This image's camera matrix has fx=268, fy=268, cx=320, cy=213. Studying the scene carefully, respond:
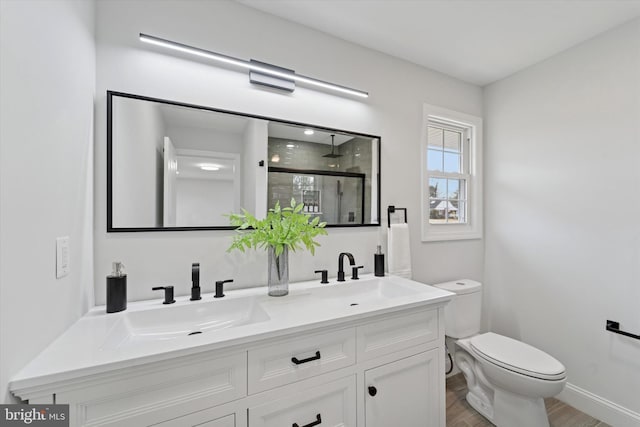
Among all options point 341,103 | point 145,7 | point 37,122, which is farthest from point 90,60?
point 341,103

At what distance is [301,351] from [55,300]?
2.76 ft

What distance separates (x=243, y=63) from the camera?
4.88 ft

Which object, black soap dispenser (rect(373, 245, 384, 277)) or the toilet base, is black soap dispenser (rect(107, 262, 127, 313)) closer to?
black soap dispenser (rect(373, 245, 384, 277))

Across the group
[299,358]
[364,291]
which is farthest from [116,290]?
[364,291]

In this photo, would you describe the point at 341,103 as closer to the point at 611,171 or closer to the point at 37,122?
the point at 37,122

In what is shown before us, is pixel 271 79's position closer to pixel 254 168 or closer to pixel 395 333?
pixel 254 168

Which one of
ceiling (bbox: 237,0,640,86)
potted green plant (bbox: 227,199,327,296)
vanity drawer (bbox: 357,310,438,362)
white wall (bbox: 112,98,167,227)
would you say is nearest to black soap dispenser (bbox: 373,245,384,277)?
vanity drawer (bbox: 357,310,438,362)

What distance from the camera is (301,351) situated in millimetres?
1033

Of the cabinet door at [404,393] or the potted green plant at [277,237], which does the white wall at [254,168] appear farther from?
the cabinet door at [404,393]

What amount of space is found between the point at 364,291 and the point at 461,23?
5.88ft

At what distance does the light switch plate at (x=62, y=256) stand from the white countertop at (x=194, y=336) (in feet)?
0.71

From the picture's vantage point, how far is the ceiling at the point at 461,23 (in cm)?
153

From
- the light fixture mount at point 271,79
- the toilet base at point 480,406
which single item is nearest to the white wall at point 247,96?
the light fixture mount at point 271,79

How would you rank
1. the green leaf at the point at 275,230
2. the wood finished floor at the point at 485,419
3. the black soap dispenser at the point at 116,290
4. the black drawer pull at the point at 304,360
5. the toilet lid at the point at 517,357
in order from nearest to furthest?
the black drawer pull at the point at 304,360 → the black soap dispenser at the point at 116,290 → the green leaf at the point at 275,230 → the toilet lid at the point at 517,357 → the wood finished floor at the point at 485,419
